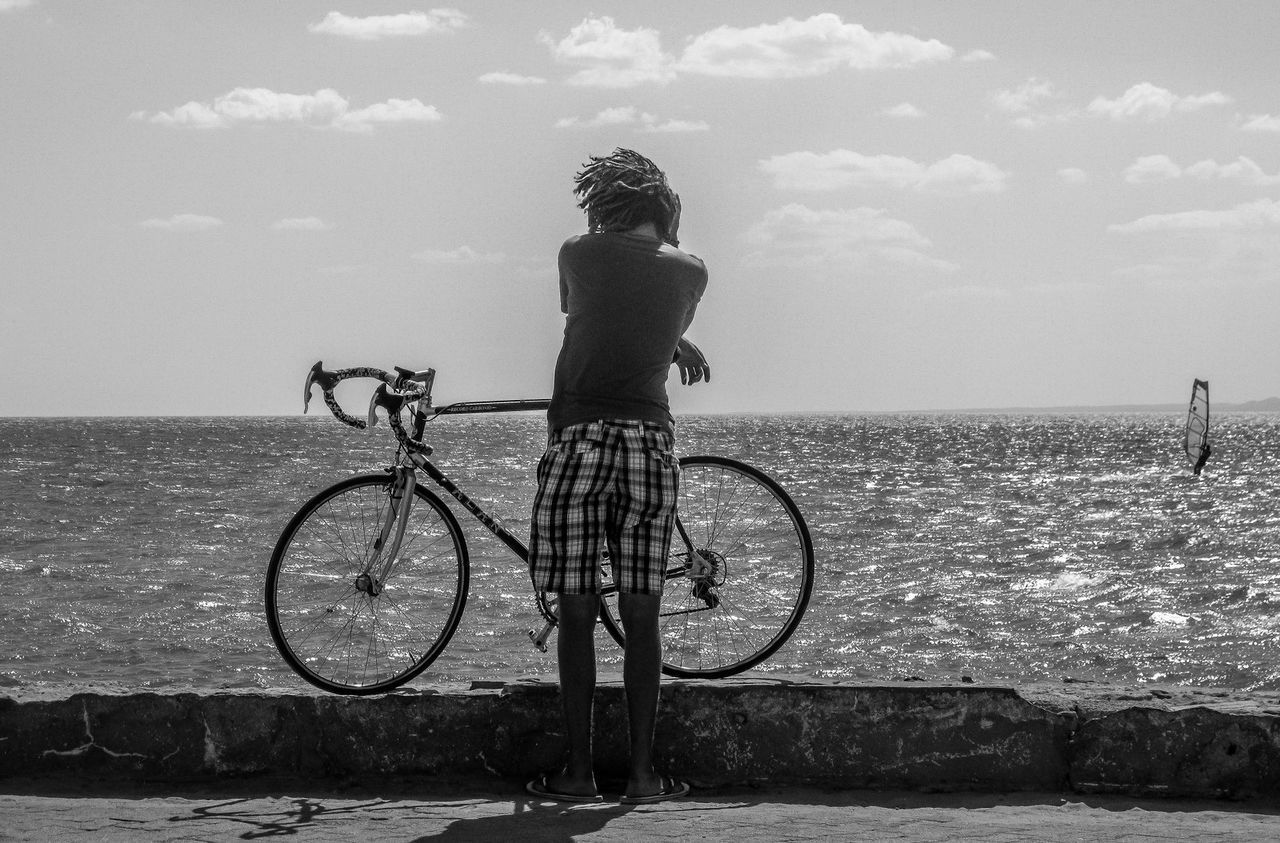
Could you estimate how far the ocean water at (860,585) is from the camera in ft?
53.8

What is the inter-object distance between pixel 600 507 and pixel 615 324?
0.53 m

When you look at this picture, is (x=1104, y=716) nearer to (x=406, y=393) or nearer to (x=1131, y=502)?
(x=406, y=393)

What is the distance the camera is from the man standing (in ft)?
13.6

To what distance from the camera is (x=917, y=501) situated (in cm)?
4631

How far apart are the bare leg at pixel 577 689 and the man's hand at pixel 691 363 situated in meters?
0.84

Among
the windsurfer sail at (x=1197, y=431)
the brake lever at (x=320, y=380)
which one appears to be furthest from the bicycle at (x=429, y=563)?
the windsurfer sail at (x=1197, y=431)

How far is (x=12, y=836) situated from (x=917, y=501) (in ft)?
144

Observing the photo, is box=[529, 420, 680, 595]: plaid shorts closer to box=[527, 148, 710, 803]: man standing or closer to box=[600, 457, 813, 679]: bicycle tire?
box=[527, 148, 710, 803]: man standing

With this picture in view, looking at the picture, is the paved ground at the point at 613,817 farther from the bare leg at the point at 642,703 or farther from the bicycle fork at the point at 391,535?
the bicycle fork at the point at 391,535

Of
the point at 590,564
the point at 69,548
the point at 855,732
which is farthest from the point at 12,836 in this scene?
the point at 69,548

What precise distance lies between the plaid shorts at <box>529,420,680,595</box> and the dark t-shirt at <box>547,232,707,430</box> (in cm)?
6

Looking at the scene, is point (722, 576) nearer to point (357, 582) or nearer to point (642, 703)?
point (642, 703)

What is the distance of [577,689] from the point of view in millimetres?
4160

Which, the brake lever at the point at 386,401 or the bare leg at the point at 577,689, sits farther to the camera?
the brake lever at the point at 386,401
